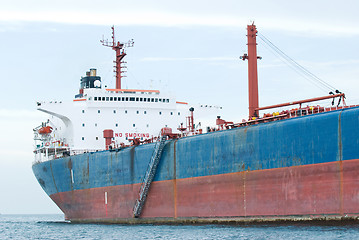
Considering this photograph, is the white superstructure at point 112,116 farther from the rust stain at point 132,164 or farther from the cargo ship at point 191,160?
the rust stain at point 132,164

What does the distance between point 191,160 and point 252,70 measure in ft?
18.2

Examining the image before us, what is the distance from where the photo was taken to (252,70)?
30359 millimetres

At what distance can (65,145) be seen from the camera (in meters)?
40.4

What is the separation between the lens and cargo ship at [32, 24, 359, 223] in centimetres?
2212

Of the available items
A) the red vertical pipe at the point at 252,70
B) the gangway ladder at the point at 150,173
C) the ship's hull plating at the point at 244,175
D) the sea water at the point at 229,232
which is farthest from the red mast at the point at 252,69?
the sea water at the point at 229,232

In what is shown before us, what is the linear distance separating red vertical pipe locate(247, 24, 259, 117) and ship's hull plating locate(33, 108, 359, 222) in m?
3.35

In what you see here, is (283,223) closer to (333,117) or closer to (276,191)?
(276,191)

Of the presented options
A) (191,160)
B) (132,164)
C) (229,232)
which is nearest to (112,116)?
(132,164)

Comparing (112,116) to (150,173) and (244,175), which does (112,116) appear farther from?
(244,175)

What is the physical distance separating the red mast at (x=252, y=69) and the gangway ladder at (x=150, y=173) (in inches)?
186

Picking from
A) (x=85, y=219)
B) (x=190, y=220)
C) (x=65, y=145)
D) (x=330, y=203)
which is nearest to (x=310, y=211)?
(x=330, y=203)

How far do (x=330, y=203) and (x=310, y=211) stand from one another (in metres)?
1.00

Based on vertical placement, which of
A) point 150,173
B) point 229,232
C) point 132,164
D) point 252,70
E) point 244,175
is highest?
point 252,70

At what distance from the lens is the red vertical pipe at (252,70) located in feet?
98.8
